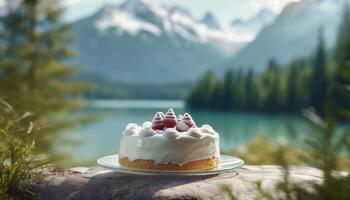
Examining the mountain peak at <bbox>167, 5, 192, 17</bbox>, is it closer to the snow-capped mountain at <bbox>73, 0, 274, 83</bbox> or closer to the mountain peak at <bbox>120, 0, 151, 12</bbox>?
the snow-capped mountain at <bbox>73, 0, 274, 83</bbox>

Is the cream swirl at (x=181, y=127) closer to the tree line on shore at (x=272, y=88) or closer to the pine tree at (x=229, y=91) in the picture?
the tree line on shore at (x=272, y=88)

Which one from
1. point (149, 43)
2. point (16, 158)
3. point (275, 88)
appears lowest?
point (275, 88)

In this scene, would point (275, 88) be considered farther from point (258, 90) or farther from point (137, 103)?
point (137, 103)

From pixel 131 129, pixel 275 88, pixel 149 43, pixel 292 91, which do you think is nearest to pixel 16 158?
pixel 131 129

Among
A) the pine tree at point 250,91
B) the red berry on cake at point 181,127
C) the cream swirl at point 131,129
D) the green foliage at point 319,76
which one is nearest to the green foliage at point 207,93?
the pine tree at point 250,91

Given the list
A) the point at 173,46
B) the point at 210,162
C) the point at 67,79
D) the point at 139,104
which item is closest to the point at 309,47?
the point at 139,104

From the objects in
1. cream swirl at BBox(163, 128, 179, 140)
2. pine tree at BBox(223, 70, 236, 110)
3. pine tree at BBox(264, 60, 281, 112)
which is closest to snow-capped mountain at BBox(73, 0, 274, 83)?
pine tree at BBox(223, 70, 236, 110)
